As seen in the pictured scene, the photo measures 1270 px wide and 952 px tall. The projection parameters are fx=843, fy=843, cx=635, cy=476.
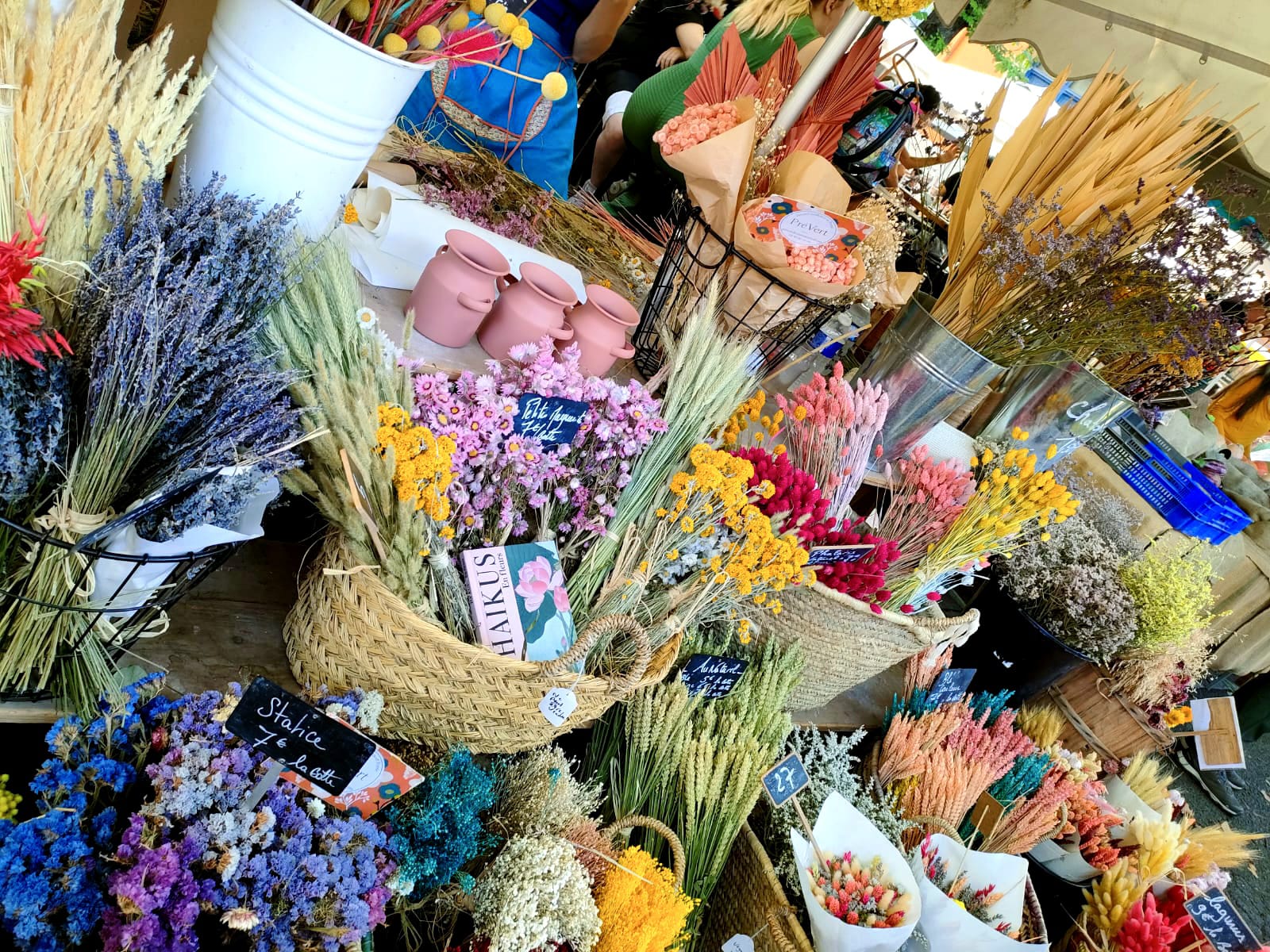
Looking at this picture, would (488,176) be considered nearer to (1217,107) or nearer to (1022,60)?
(1217,107)

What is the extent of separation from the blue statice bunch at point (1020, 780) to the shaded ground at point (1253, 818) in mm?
1367

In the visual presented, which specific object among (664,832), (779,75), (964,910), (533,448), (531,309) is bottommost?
(664,832)

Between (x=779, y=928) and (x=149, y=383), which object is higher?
(x=149, y=383)

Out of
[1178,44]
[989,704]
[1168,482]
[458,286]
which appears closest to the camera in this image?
[458,286]

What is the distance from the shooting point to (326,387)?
1108 mm

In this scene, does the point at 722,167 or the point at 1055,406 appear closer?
the point at 722,167

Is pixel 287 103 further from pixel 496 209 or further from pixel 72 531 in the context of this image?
pixel 496 209

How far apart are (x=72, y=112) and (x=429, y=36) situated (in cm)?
43

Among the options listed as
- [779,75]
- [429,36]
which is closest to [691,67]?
[779,75]

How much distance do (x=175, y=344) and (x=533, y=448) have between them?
1.73ft

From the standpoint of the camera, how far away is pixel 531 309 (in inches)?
56.4

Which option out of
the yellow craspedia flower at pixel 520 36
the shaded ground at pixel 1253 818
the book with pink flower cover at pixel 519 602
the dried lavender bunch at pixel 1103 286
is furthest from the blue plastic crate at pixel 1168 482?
A: the yellow craspedia flower at pixel 520 36

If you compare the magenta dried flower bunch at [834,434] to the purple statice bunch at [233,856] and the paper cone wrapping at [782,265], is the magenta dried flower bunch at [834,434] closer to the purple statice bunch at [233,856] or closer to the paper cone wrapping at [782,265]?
the paper cone wrapping at [782,265]

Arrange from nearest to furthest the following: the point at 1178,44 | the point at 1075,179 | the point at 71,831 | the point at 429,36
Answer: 1. the point at 71,831
2. the point at 429,36
3. the point at 1075,179
4. the point at 1178,44
